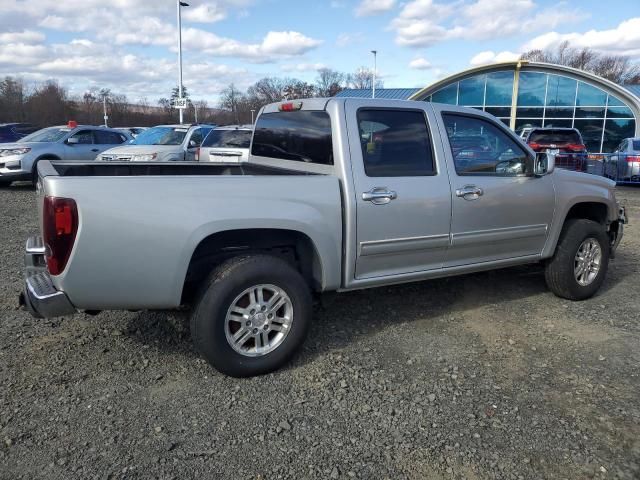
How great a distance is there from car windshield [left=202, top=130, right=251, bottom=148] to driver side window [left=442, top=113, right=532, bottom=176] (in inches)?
316

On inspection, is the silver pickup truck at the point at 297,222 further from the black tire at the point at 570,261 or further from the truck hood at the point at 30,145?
the truck hood at the point at 30,145

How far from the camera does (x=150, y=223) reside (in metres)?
3.22

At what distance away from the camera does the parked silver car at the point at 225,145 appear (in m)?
11.7

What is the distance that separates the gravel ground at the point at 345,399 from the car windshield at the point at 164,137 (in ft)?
29.2

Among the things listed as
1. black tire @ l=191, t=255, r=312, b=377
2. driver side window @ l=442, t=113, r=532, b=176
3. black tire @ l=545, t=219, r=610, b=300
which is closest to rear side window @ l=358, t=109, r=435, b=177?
driver side window @ l=442, t=113, r=532, b=176

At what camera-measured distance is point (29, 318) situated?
4.60m

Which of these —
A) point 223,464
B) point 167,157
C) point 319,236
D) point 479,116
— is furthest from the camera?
point 167,157

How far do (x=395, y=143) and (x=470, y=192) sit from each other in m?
0.76

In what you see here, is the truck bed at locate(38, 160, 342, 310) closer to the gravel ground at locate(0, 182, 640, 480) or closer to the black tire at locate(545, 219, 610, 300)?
the gravel ground at locate(0, 182, 640, 480)

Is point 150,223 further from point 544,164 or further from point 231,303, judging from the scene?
point 544,164

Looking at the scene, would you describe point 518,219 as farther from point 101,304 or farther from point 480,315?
point 101,304

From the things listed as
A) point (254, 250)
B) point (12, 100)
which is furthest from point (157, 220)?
point (12, 100)

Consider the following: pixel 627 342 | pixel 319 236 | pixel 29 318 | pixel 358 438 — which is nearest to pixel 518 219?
pixel 627 342

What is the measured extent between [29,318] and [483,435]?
3729 millimetres
